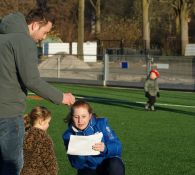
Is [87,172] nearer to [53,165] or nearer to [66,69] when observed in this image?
[53,165]

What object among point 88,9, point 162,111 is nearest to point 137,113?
point 162,111

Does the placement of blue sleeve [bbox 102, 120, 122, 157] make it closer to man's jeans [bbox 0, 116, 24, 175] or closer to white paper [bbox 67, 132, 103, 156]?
white paper [bbox 67, 132, 103, 156]

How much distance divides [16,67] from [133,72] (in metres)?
24.4

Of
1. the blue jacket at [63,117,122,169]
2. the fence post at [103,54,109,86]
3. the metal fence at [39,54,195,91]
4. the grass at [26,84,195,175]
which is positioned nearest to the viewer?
the blue jacket at [63,117,122,169]

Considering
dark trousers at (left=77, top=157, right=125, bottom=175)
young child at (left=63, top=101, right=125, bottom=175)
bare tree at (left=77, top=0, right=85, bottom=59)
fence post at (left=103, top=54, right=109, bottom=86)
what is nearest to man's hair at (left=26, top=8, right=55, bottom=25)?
young child at (left=63, top=101, right=125, bottom=175)

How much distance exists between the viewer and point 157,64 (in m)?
29.0

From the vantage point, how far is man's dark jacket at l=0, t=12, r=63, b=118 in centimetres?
527

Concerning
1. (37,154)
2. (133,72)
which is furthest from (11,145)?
(133,72)

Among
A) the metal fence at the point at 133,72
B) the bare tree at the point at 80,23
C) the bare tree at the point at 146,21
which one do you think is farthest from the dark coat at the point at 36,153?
the bare tree at the point at 146,21

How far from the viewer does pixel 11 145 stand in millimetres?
5426

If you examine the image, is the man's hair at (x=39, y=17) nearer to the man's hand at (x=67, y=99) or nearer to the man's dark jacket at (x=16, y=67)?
the man's dark jacket at (x=16, y=67)

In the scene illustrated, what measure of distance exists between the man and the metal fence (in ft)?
69.4

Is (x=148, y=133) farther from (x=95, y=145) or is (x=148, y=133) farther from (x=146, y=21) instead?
(x=146, y=21)

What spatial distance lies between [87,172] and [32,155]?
59 centimetres
